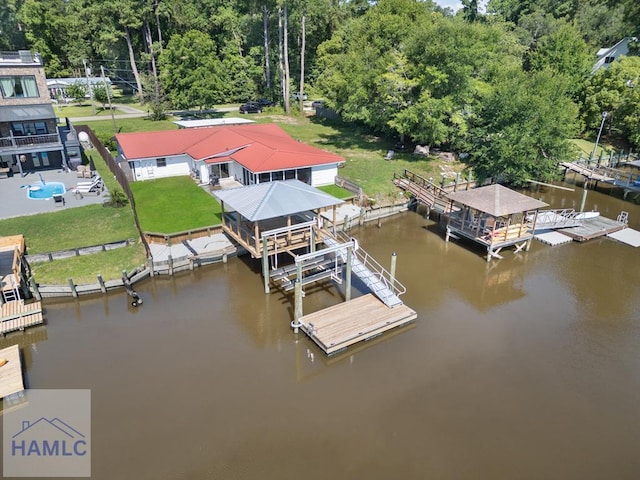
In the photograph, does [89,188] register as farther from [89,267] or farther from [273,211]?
[273,211]

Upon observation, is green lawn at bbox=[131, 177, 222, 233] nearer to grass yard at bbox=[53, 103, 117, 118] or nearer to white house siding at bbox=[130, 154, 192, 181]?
white house siding at bbox=[130, 154, 192, 181]

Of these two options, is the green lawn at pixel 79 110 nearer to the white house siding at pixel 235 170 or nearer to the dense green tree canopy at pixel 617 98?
the white house siding at pixel 235 170

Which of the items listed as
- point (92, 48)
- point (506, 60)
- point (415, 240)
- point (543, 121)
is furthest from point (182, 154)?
point (92, 48)

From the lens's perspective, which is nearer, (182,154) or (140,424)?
(140,424)

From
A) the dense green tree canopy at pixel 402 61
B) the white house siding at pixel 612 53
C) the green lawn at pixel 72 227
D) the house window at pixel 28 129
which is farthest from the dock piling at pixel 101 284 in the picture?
the white house siding at pixel 612 53

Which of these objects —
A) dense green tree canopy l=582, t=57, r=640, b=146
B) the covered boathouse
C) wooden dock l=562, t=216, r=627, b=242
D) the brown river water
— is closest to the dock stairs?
the brown river water

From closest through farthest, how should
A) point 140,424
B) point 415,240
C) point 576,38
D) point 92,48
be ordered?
point 140,424, point 415,240, point 576,38, point 92,48

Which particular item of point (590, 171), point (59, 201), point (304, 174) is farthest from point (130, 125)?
point (590, 171)

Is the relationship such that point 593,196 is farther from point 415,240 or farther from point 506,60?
point 415,240
